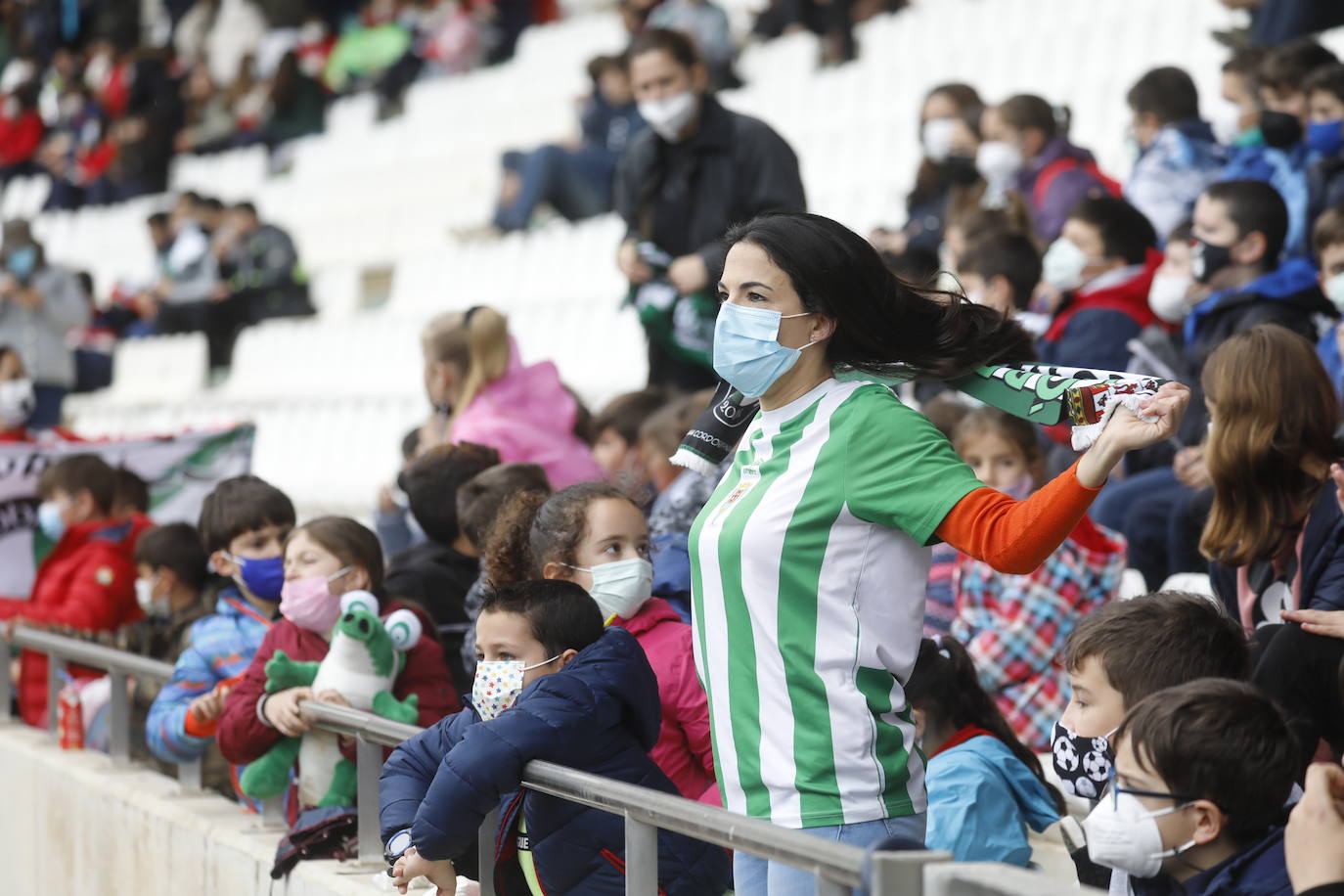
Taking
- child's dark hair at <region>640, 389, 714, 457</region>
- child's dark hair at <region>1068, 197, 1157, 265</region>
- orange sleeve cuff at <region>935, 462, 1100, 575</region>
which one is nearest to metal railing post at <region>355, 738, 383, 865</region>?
child's dark hair at <region>640, 389, 714, 457</region>

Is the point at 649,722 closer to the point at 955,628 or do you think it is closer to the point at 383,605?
the point at 383,605

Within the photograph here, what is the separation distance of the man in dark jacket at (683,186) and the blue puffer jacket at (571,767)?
3.35 m

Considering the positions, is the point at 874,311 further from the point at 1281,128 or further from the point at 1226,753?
the point at 1281,128

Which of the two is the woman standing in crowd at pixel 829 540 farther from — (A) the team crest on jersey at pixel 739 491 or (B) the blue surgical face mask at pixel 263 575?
(B) the blue surgical face mask at pixel 263 575

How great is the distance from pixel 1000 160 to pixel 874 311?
200 inches

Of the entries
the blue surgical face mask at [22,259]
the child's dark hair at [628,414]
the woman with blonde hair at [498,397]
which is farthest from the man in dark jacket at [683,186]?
the blue surgical face mask at [22,259]

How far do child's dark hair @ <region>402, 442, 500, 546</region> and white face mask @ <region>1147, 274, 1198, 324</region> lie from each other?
2431mm

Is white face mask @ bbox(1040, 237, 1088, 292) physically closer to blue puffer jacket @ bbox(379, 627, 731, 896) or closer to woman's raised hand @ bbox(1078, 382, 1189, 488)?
blue puffer jacket @ bbox(379, 627, 731, 896)

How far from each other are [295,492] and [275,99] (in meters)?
9.41

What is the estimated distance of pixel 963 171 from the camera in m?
8.22

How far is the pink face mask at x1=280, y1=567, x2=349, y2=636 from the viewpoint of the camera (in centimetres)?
456

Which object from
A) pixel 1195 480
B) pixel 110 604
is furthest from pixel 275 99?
pixel 1195 480

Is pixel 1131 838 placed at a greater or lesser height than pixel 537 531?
lesser

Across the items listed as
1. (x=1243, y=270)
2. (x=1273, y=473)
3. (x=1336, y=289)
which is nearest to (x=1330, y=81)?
(x=1243, y=270)
